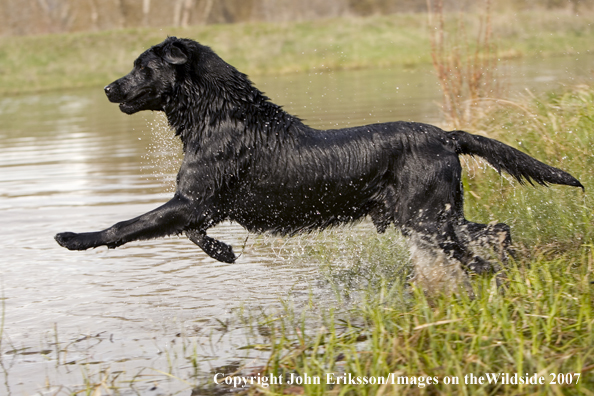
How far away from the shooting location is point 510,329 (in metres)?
3.46

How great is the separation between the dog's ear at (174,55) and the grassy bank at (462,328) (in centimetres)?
166

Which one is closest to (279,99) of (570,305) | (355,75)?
(355,75)

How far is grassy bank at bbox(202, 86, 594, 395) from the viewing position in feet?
10.4

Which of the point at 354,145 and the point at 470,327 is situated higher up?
the point at 354,145

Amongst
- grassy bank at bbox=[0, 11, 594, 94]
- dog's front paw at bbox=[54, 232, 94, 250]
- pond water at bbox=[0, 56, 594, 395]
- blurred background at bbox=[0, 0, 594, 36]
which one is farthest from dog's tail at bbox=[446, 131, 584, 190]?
blurred background at bbox=[0, 0, 594, 36]

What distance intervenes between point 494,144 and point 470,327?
153 centimetres

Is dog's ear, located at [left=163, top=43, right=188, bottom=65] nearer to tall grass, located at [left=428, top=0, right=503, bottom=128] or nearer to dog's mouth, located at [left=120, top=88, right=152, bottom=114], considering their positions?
dog's mouth, located at [left=120, top=88, right=152, bottom=114]

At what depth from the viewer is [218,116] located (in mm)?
4617

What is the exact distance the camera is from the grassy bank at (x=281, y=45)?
2759cm

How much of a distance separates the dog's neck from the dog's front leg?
41 centimetres

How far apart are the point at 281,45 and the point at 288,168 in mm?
25745

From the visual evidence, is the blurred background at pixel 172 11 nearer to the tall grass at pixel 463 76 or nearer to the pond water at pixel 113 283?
the pond water at pixel 113 283

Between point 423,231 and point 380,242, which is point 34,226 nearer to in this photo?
point 380,242

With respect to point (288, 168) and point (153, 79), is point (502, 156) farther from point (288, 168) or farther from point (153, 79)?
point (153, 79)
